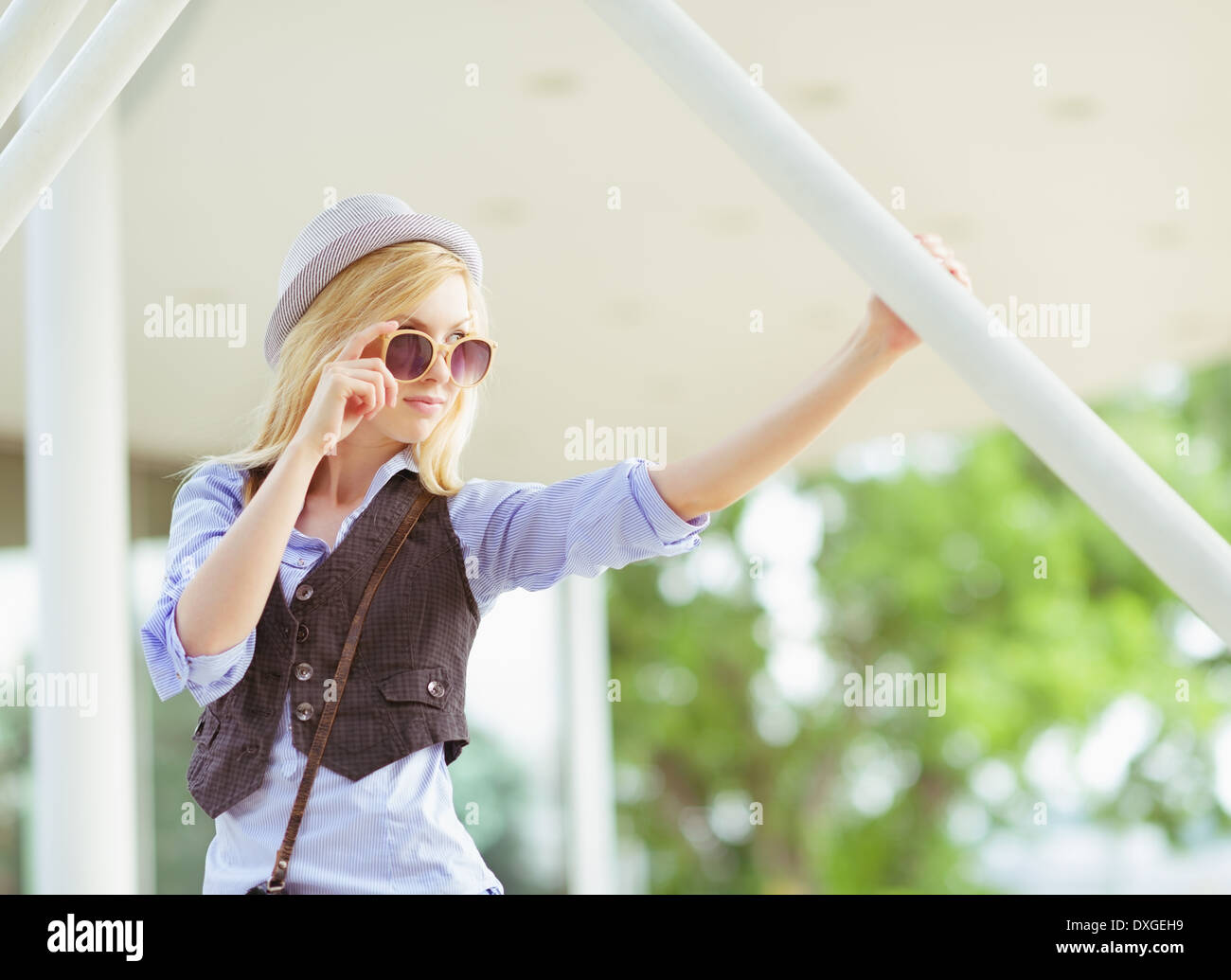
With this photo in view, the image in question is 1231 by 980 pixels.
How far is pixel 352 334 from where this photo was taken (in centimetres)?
A: 181

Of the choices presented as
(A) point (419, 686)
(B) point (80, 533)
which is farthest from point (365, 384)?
(B) point (80, 533)

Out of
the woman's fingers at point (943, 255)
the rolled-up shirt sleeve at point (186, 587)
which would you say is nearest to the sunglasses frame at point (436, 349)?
the rolled-up shirt sleeve at point (186, 587)

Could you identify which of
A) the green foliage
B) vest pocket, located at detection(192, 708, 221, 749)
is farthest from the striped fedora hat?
the green foliage

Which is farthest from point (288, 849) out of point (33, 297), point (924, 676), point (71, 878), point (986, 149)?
point (924, 676)

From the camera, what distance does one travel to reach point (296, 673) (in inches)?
67.9

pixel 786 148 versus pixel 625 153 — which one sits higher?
pixel 625 153

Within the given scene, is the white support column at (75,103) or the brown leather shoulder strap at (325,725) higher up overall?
the white support column at (75,103)

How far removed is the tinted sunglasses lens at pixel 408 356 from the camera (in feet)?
5.74

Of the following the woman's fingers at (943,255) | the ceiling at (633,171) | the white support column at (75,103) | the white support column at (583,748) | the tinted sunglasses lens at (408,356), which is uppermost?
the ceiling at (633,171)

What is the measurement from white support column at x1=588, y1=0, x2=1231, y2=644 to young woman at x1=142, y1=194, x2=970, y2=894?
138 mm

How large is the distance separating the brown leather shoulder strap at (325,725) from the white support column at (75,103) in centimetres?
60

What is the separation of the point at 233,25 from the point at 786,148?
3.05m

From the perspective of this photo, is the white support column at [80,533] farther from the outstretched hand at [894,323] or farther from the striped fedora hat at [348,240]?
the outstretched hand at [894,323]
